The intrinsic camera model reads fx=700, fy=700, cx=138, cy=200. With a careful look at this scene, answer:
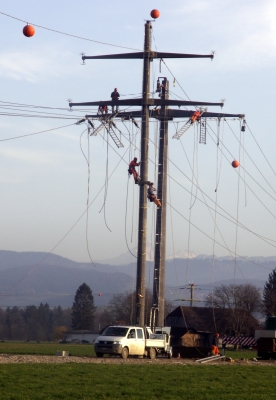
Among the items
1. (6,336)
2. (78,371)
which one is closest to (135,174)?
(78,371)

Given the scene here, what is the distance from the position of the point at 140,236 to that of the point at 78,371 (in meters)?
13.8

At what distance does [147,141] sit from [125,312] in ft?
251

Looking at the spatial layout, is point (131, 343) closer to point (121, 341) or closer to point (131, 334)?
point (131, 334)

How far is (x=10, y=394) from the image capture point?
14344 mm

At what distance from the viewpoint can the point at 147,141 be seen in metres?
33.8

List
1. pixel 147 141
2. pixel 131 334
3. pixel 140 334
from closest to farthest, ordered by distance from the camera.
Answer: pixel 131 334 → pixel 140 334 → pixel 147 141

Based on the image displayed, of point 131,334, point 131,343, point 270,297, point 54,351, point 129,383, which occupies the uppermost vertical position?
point 270,297

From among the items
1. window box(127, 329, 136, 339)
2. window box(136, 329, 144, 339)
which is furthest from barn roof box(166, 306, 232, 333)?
window box(127, 329, 136, 339)

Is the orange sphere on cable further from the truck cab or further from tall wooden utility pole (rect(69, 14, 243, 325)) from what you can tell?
the truck cab

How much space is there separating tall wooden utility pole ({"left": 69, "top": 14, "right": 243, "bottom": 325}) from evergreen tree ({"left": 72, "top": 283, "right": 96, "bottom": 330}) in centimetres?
11750

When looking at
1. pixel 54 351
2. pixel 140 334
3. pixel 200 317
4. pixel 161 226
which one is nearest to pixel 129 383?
pixel 140 334

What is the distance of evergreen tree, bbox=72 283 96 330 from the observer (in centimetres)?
15138

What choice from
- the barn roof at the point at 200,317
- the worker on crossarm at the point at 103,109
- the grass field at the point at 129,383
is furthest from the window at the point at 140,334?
the barn roof at the point at 200,317

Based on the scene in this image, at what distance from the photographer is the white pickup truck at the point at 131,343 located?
2998 centimetres
